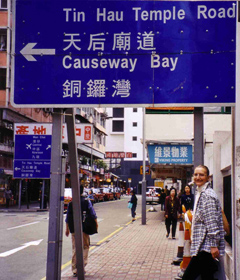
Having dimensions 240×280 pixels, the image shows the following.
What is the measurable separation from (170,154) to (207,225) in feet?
42.8

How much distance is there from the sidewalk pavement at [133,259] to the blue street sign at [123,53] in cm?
425

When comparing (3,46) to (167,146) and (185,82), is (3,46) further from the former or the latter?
(185,82)

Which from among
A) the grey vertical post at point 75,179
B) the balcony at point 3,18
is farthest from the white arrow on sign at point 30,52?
the balcony at point 3,18

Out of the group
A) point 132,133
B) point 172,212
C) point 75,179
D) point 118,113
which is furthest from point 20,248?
point 118,113

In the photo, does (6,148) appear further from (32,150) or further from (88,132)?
(32,150)

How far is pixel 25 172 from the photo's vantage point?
42.2 ft

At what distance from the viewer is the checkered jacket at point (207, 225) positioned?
4.82 m

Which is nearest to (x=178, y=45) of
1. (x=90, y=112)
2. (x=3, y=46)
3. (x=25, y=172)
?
(x=25, y=172)

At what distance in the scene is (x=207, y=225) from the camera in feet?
15.9

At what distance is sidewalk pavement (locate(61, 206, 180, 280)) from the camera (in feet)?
28.9

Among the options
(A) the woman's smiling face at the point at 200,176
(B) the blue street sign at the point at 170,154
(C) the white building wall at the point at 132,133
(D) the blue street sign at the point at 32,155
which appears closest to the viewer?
(A) the woman's smiling face at the point at 200,176

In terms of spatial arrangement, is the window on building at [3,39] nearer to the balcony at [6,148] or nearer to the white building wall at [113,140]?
the balcony at [6,148]

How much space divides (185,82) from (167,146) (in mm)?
12809

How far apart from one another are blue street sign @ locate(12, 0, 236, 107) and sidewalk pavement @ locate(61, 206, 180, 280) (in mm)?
4248
